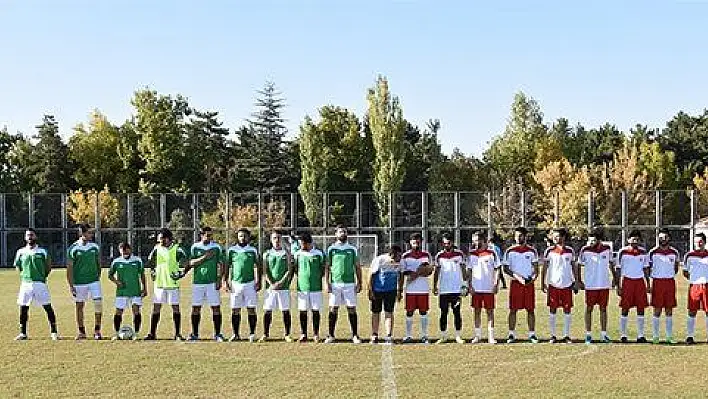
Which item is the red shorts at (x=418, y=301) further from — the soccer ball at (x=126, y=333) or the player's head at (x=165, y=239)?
the soccer ball at (x=126, y=333)

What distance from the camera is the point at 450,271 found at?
1619 centimetres

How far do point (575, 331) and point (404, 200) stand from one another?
3389cm

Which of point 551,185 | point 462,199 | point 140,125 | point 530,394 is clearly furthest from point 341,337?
point 140,125

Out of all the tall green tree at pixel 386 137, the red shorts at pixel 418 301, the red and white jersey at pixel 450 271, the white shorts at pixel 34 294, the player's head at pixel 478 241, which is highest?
the tall green tree at pixel 386 137

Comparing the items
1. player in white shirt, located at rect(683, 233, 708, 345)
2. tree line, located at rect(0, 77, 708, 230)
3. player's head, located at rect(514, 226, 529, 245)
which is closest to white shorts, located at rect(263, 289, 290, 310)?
player's head, located at rect(514, 226, 529, 245)

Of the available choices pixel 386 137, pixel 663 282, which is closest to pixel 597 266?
pixel 663 282

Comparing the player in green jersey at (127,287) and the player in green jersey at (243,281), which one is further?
the player in green jersey at (127,287)

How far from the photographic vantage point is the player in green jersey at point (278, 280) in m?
16.0

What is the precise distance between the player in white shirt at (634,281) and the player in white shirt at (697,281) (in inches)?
31.2

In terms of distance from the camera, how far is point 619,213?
49.0 m

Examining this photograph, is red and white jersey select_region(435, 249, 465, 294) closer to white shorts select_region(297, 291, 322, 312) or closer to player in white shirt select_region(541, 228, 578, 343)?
player in white shirt select_region(541, 228, 578, 343)

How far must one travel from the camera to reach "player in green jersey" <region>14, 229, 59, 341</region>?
16234 millimetres

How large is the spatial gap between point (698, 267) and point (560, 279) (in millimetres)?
2549

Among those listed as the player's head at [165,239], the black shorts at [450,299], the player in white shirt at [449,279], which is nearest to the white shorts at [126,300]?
the player's head at [165,239]
